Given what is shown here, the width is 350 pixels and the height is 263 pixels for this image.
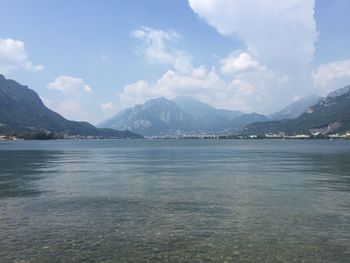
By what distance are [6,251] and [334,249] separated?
2168 centimetres

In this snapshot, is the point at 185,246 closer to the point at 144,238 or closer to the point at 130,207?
the point at 144,238

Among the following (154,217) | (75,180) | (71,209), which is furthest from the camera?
(75,180)

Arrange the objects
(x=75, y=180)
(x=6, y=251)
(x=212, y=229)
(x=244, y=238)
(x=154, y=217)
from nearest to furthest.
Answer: (x=6, y=251)
(x=244, y=238)
(x=212, y=229)
(x=154, y=217)
(x=75, y=180)

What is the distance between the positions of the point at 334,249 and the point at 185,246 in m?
9.96

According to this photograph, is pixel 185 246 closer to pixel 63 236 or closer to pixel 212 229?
pixel 212 229

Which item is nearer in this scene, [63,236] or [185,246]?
[185,246]

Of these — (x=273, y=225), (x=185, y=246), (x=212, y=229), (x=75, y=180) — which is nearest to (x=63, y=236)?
(x=185, y=246)

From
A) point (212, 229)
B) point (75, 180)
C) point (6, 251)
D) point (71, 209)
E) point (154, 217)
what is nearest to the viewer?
point (6, 251)

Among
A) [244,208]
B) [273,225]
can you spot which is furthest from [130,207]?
[273,225]

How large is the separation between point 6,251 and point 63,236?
4596mm

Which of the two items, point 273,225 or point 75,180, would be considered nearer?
point 273,225

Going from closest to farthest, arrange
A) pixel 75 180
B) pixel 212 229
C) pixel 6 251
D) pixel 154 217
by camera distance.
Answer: pixel 6 251, pixel 212 229, pixel 154 217, pixel 75 180

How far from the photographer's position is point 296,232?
3212cm

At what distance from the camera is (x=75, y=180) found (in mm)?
69000
